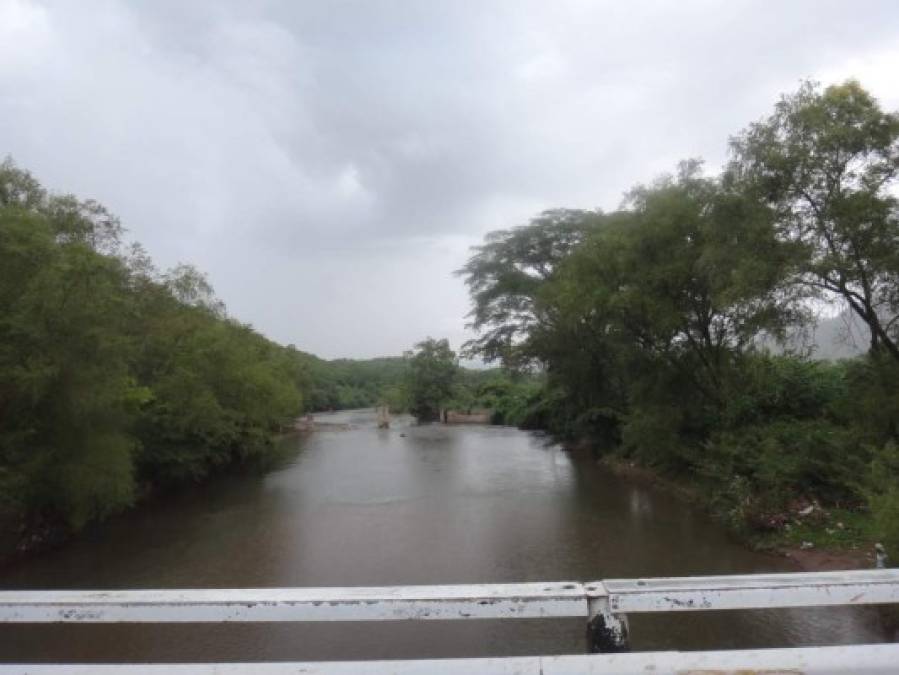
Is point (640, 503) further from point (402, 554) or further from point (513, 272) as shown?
point (513, 272)

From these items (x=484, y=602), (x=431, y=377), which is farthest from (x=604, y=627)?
(x=431, y=377)

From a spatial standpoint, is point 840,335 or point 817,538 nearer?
point 817,538

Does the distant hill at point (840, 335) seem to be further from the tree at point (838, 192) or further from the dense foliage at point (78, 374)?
the dense foliage at point (78, 374)

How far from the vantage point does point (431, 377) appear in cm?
4353

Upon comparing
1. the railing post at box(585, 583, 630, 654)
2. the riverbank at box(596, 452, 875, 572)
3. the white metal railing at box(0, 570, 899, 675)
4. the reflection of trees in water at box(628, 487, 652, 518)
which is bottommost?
the reflection of trees in water at box(628, 487, 652, 518)

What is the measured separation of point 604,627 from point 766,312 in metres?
10.6

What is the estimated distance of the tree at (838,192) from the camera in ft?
31.8

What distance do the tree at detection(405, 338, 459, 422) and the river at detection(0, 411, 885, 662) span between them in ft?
76.1

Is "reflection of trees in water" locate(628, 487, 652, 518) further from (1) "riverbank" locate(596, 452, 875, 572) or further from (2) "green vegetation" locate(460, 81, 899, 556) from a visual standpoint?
(1) "riverbank" locate(596, 452, 875, 572)

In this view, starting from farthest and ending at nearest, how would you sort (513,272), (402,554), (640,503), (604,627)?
(513,272), (640,503), (402,554), (604,627)

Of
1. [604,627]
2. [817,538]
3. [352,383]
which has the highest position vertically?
[352,383]

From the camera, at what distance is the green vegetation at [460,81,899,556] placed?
384 inches

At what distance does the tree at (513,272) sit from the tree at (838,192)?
19.9 metres

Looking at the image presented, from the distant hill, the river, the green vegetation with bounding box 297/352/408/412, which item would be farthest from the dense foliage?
the green vegetation with bounding box 297/352/408/412
